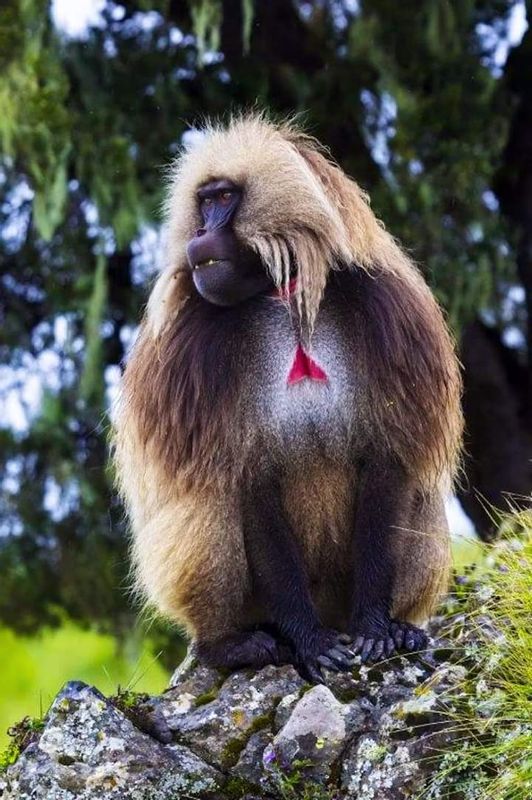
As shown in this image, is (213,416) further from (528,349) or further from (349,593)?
(528,349)

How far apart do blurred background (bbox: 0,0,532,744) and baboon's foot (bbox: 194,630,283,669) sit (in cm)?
328

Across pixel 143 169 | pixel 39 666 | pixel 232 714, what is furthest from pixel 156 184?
pixel 39 666

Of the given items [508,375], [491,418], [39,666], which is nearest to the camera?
[491,418]

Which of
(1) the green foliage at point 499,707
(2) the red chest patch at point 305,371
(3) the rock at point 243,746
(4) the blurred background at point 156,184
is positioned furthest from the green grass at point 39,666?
(1) the green foliage at point 499,707

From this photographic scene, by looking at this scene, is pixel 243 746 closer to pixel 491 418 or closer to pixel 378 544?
pixel 378 544

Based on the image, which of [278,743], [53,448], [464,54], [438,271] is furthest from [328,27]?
[278,743]

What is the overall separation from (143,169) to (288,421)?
12.8 feet

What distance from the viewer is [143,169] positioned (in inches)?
309

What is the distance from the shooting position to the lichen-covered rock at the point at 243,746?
353 centimetres

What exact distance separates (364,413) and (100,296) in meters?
3.59

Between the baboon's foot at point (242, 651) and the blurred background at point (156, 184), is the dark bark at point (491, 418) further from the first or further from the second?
the baboon's foot at point (242, 651)

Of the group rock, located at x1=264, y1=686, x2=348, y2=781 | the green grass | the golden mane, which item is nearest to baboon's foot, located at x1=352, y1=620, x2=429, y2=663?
rock, located at x1=264, y1=686, x2=348, y2=781

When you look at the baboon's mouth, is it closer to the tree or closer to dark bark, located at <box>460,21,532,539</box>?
the tree

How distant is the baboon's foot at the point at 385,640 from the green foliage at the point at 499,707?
0.37 metres
